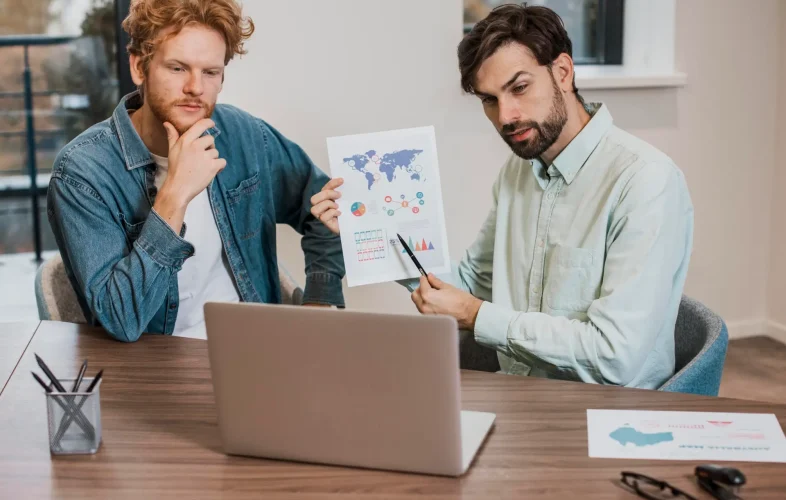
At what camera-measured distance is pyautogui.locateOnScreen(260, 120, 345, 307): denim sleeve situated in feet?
7.92

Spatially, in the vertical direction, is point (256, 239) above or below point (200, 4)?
below

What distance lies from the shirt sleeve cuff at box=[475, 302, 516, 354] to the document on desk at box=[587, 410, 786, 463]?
37 cm

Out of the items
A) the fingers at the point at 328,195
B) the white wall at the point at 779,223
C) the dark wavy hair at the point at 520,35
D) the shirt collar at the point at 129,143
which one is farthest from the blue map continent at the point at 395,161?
the white wall at the point at 779,223

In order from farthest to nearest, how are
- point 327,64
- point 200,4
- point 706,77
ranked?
1. point 706,77
2. point 327,64
3. point 200,4

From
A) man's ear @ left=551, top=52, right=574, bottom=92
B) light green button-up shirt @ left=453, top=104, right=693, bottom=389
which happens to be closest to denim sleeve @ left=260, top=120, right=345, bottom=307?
light green button-up shirt @ left=453, top=104, right=693, bottom=389

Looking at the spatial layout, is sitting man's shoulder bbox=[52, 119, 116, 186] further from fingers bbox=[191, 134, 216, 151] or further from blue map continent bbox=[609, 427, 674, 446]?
blue map continent bbox=[609, 427, 674, 446]

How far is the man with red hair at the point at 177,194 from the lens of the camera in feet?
6.59

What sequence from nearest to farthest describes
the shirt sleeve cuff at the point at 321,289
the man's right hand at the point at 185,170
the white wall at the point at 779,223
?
the man's right hand at the point at 185,170 → the shirt sleeve cuff at the point at 321,289 → the white wall at the point at 779,223

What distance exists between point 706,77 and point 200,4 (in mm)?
2435

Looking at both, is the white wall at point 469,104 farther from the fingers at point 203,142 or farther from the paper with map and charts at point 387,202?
the paper with map and charts at point 387,202

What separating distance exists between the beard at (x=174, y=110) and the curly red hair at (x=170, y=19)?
0.24ft

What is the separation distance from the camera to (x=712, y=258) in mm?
4051

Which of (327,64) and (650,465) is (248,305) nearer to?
(650,465)

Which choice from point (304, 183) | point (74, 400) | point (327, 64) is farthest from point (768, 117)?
point (74, 400)
